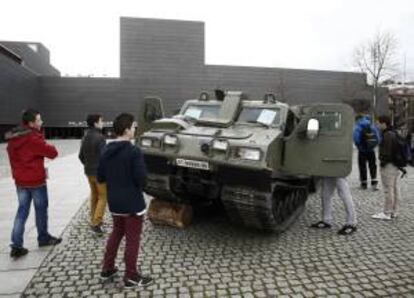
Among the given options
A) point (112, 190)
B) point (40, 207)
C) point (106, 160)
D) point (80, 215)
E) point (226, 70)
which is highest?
point (226, 70)

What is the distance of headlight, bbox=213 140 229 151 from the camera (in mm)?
5945

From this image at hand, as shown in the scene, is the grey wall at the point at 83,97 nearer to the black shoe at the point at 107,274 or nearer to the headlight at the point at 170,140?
the headlight at the point at 170,140

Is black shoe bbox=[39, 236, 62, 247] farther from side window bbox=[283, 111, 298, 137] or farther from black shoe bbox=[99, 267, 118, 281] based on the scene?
side window bbox=[283, 111, 298, 137]

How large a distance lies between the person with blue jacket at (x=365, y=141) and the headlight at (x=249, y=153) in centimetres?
535

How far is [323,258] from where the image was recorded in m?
5.82

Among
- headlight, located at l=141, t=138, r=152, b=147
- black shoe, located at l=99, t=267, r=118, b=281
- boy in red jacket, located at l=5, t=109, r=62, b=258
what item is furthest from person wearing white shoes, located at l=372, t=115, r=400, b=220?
boy in red jacket, located at l=5, t=109, r=62, b=258

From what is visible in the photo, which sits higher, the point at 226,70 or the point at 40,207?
the point at 226,70

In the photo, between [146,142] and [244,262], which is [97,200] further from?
[244,262]

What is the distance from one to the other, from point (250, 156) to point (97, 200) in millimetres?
2712

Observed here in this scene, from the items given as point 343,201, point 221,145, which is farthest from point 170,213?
point 343,201

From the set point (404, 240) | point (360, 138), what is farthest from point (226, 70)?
point (404, 240)

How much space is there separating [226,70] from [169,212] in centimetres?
6051

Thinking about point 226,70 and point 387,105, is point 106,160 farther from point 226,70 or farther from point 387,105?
point 387,105

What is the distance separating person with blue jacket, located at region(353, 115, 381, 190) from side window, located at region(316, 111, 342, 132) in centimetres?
355
